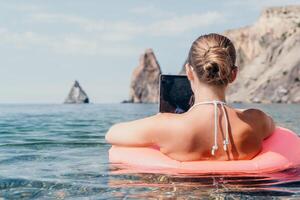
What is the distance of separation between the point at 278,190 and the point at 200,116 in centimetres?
113

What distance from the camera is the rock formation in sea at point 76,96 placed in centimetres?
18850

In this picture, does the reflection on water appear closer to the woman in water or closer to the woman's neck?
the woman in water

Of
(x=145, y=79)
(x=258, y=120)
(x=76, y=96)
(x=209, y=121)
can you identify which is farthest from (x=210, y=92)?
(x=76, y=96)

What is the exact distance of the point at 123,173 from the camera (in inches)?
241

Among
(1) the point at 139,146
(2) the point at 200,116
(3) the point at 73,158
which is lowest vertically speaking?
(3) the point at 73,158

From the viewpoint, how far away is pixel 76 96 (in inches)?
7485

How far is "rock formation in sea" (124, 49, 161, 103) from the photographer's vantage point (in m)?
183

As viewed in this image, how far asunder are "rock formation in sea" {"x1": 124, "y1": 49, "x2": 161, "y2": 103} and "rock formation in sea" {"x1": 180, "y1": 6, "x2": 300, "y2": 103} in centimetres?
4280

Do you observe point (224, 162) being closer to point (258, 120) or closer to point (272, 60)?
point (258, 120)

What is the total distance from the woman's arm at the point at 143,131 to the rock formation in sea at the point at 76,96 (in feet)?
598

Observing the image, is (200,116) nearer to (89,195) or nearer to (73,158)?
(89,195)

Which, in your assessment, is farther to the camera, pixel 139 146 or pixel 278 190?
pixel 139 146

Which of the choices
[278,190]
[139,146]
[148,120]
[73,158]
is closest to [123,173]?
[139,146]

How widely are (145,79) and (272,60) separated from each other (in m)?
74.2
